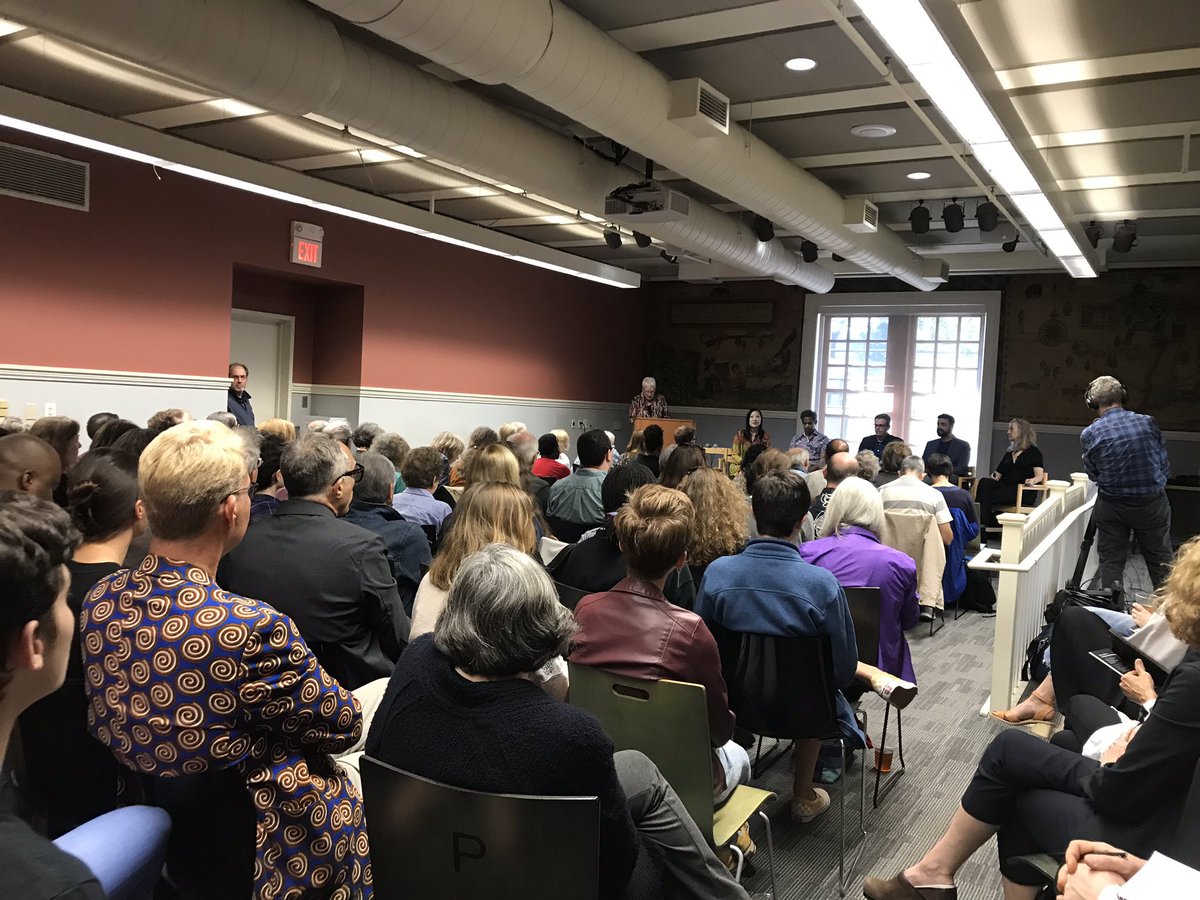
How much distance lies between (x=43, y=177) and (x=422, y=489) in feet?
14.9

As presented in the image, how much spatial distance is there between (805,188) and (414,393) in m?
4.76

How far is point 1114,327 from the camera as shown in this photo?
35.3ft

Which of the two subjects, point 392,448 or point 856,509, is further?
point 392,448

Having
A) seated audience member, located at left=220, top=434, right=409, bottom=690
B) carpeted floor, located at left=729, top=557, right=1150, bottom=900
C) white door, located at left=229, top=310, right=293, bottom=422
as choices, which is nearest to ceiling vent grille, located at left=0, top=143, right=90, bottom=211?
white door, located at left=229, top=310, right=293, bottom=422

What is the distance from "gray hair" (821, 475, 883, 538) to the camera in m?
3.62

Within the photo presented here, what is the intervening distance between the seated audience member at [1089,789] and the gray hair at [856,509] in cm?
139

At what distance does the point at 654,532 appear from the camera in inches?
94.2

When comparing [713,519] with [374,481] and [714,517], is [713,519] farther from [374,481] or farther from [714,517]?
[374,481]

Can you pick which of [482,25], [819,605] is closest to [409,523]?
[819,605]

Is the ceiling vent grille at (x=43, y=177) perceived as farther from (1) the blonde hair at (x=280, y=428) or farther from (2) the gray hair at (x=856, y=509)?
(2) the gray hair at (x=856, y=509)

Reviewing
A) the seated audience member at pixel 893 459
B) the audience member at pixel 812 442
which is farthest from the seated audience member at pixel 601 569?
the audience member at pixel 812 442

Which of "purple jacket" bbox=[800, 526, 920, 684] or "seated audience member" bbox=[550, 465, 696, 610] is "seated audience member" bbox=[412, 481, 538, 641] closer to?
"seated audience member" bbox=[550, 465, 696, 610]

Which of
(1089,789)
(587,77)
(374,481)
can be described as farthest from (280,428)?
(1089,789)

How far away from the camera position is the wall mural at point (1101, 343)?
1043 cm
